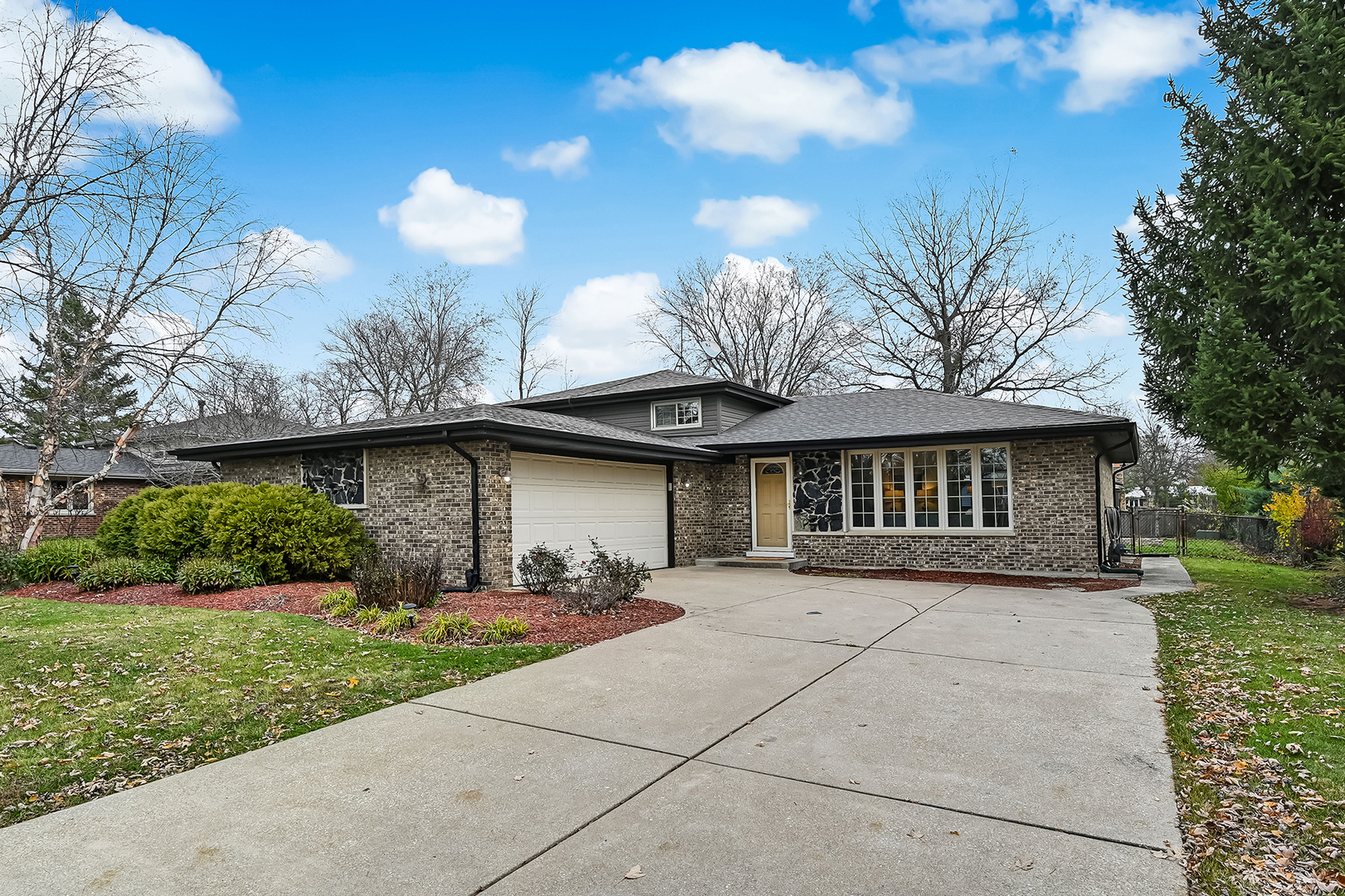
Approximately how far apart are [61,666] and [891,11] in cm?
1493

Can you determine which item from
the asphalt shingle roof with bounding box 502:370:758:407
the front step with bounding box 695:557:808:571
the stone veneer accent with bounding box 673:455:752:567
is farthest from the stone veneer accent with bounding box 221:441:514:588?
the asphalt shingle roof with bounding box 502:370:758:407

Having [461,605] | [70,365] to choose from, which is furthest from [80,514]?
[461,605]

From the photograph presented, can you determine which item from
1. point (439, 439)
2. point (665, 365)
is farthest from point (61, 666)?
point (665, 365)

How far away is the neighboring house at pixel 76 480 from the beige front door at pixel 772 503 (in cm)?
2040

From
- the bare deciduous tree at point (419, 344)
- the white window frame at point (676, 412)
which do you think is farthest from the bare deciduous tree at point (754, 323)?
the white window frame at point (676, 412)

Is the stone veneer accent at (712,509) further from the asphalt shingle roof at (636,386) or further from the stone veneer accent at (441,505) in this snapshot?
the stone veneer accent at (441,505)

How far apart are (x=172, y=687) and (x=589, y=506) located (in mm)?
8232

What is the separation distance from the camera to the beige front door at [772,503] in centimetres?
1591

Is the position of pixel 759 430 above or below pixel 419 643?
above

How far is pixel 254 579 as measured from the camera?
10680mm

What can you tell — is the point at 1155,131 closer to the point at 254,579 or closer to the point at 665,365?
the point at 254,579

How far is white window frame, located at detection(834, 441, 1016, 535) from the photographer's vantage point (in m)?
13.7

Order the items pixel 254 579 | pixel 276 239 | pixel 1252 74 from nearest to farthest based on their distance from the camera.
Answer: pixel 1252 74 < pixel 254 579 < pixel 276 239

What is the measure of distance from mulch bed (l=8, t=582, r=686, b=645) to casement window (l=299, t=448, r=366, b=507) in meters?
1.98
